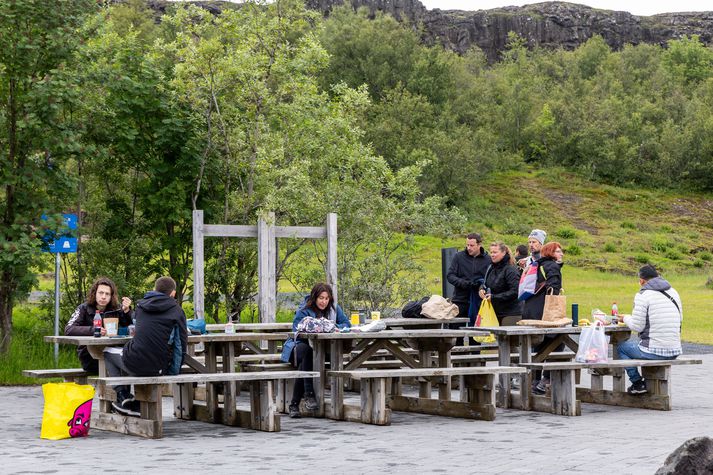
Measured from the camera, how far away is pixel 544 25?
467ft

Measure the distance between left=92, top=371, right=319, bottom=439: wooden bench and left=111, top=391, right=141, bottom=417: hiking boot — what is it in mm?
116

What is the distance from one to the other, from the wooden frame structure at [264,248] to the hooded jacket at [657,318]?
465 centimetres

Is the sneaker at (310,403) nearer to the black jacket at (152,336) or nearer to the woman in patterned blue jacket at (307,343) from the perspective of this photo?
the woman in patterned blue jacket at (307,343)

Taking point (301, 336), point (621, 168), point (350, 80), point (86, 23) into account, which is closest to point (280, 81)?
point (86, 23)

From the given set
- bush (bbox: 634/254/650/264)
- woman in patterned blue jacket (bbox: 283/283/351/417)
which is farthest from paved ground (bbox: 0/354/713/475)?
bush (bbox: 634/254/650/264)

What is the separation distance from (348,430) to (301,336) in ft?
4.47

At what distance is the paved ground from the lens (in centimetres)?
839

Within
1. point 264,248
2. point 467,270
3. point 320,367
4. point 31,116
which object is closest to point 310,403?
point 320,367

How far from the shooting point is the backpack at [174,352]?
34.7 feet

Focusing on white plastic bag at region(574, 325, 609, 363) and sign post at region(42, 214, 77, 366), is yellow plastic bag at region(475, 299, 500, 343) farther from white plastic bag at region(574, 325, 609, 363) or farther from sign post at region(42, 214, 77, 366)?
sign post at region(42, 214, 77, 366)

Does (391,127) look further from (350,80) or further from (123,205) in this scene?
(123,205)

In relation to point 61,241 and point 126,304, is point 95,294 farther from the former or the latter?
point 61,241

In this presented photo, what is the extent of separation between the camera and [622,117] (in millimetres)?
70188

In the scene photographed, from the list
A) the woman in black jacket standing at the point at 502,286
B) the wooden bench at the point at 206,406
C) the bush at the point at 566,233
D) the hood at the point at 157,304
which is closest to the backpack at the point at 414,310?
the woman in black jacket standing at the point at 502,286
